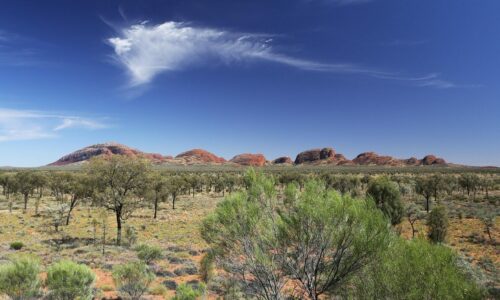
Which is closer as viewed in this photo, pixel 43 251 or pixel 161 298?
pixel 161 298

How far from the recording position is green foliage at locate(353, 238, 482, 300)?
334 inches

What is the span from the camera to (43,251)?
27453 millimetres

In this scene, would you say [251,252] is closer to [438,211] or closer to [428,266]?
[428,266]

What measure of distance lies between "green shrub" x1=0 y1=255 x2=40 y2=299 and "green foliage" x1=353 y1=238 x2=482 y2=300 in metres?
13.9

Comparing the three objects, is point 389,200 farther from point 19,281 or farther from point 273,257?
point 19,281

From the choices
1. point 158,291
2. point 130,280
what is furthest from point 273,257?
point 158,291

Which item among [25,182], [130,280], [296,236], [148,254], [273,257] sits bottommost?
[148,254]

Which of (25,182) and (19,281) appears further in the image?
(25,182)

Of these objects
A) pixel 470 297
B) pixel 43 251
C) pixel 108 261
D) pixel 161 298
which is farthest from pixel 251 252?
pixel 43 251

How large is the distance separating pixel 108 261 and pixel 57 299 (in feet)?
35.3

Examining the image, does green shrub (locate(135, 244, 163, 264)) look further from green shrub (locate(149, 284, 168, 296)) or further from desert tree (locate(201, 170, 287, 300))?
desert tree (locate(201, 170, 287, 300))

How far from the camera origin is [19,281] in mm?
15047

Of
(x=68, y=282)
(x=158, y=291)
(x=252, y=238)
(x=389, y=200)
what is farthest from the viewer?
(x=389, y=200)

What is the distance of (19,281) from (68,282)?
2.21 metres
